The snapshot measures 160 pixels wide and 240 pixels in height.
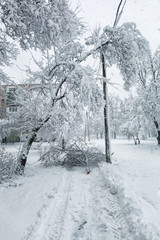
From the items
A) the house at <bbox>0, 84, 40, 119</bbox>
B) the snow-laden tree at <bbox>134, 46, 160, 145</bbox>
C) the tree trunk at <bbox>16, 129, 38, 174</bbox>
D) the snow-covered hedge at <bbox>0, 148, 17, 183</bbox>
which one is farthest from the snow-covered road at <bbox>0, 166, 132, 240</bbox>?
the snow-laden tree at <bbox>134, 46, 160, 145</bbox>

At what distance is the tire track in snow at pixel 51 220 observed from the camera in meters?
2.64

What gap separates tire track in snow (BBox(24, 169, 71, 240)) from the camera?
8.66 feet

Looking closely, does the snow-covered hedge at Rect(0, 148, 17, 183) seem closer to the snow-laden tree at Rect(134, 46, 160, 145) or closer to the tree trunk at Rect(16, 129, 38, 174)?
the tree trunk at Rect(16, 129, 38, 174)

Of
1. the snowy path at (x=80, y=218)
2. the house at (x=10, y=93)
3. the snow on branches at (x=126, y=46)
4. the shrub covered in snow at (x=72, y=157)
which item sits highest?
the snow on branches at (x=126, y=46)

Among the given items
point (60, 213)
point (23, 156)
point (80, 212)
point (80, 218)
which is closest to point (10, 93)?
point (23, 156)

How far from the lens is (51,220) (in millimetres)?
3145

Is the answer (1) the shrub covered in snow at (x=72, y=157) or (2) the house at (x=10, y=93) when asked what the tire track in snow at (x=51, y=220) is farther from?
(2) the house at (x=10, y=93)

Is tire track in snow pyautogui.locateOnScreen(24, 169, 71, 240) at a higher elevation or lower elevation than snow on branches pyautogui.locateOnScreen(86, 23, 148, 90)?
lower

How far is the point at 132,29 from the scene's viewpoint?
526 centimetres

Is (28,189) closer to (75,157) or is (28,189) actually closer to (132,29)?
(75,157)

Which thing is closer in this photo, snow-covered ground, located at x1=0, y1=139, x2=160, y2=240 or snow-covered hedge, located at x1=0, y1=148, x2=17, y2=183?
snow-covered ground, located at x1=0, y1=139, x2=160, y2=240

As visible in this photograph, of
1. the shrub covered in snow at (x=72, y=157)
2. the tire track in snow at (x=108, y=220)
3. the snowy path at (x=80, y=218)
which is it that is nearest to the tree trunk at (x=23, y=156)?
the shrub covered in snow at (x=72, y=157)

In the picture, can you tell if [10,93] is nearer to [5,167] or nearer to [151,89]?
[5,167]

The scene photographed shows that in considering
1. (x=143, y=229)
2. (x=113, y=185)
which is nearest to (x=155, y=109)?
(x=113, y=185)
